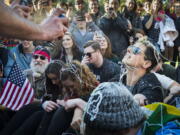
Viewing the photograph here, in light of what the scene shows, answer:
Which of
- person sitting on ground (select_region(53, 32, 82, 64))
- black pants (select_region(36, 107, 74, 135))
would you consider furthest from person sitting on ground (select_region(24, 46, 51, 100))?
black pants (select_region(36, 107, 74, 135))

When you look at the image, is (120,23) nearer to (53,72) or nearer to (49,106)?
(53,72)

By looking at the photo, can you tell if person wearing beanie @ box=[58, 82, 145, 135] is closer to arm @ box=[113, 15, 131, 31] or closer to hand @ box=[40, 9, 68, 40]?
hand @ box=[40, 9, 68, 40]

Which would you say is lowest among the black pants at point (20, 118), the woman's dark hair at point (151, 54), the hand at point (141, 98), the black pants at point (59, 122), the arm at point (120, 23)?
the black pants at point (20, 118)

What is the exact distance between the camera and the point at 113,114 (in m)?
1.95

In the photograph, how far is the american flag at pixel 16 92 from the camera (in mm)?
4289

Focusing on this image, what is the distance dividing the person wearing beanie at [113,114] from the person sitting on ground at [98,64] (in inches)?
101

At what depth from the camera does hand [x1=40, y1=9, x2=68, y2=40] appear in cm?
162

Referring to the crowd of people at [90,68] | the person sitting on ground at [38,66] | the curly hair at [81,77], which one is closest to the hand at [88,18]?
the crowd of people at [90,68]

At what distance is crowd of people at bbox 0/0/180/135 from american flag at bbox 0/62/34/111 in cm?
4

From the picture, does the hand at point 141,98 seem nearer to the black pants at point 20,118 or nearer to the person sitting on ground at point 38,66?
the black pants at point 20,118

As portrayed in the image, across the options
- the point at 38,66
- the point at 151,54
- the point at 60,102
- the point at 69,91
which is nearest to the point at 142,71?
the point at 151,54

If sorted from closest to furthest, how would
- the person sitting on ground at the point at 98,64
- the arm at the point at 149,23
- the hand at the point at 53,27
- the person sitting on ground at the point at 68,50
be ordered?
the hand at the point at 53,27 < the person sitting on ground at the point at 98,64 < the person sitting on ground at the point at 68,50 < the arm at the point at 149,23

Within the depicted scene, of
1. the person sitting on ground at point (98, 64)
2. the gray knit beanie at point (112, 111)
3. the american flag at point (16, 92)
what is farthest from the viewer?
the person sitting on ground at point (98, 64)

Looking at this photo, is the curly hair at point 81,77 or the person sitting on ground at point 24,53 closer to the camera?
the curly hair at point 81,77
